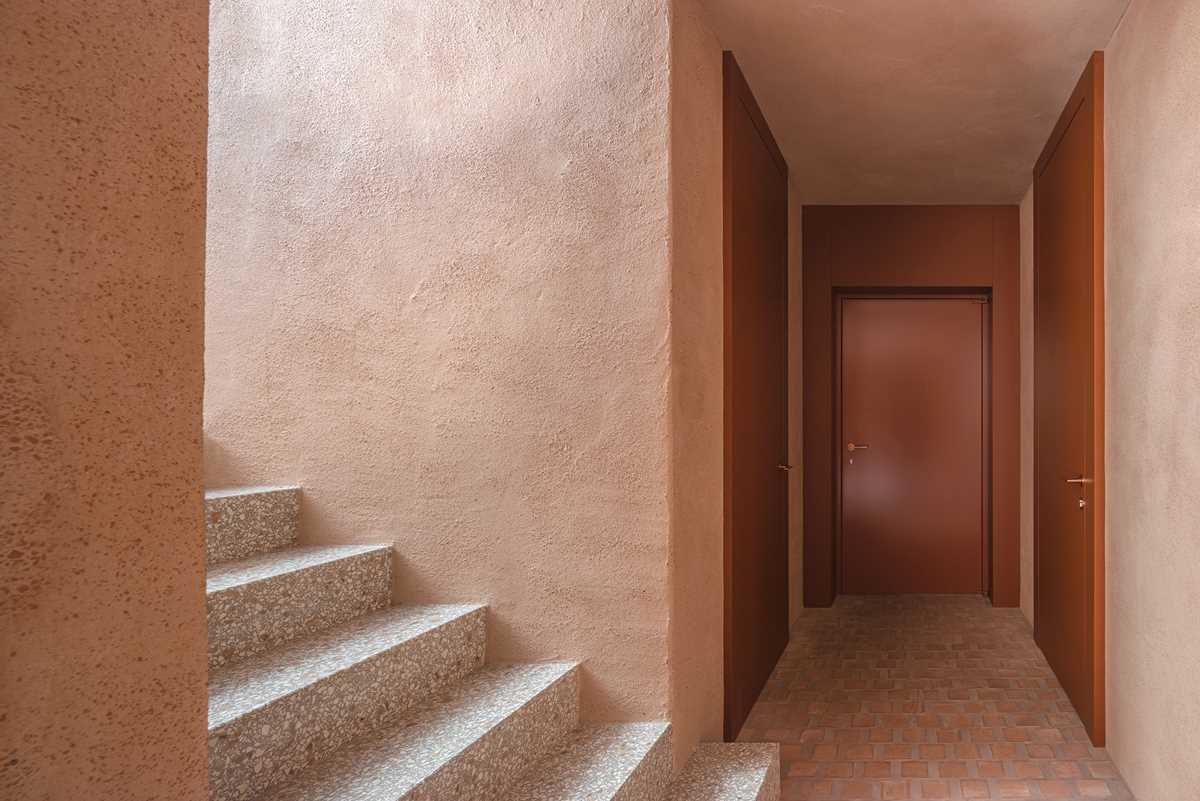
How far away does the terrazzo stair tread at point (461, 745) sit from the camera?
5.50 feet

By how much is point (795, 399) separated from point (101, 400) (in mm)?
4851

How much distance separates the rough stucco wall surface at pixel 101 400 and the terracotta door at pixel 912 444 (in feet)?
17.6

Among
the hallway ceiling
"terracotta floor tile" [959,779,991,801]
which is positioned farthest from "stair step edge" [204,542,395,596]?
the hallway ceiling

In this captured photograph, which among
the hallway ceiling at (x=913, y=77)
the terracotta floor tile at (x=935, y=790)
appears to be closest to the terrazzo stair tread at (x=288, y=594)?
the terracotta floor tile at (x=935, y=790)

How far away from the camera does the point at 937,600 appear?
5645 millimetres

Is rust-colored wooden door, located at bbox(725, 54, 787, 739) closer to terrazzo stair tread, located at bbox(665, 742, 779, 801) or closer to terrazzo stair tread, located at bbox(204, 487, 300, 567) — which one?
terrazzo stair tread, located at bbox(665, 742, 779, 801)

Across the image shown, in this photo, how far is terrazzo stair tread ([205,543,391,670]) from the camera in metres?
1.92

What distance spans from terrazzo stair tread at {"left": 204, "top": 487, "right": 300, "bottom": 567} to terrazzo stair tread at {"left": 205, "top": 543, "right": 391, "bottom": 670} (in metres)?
0.04

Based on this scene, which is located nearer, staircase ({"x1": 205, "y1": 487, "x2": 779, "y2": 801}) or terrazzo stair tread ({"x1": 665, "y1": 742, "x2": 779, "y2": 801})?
staircase ({"x1": 205, "y1": 487, "x2": 779, "y2": 801})

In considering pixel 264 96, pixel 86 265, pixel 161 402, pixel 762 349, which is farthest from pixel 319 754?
pixel 762 349

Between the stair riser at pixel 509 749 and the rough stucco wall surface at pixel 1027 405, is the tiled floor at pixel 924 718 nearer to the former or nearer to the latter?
the rough stucco wall surface at pixel 1027 405

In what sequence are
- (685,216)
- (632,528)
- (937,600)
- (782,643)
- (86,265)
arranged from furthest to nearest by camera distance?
(937,600) → (782,643) → (685,216) → (632,528) → (86,265)

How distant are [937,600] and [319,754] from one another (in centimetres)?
476

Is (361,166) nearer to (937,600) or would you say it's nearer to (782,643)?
(782,643)
